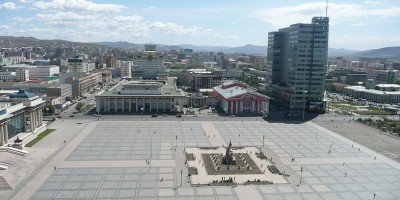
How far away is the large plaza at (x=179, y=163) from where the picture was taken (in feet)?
186

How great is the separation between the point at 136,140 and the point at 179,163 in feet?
70.2

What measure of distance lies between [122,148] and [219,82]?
117 metres

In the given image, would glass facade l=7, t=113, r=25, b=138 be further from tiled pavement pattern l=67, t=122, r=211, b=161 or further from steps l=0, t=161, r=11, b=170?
steps l=0, t=161, r=11, b=170

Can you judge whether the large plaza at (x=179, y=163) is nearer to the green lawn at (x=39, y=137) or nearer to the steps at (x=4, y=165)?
the green lawn at (x=39, y=137)

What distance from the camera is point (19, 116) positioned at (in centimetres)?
8944

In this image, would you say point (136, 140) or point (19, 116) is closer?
point (136, 140)

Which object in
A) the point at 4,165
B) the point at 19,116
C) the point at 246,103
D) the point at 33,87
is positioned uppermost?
the point at 33,87

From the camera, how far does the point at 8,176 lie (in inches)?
2402

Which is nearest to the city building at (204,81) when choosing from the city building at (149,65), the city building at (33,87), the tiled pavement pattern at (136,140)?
the city building at (149,65)

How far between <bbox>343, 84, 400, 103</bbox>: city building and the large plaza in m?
72.4

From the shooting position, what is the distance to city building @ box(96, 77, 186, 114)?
127 meters

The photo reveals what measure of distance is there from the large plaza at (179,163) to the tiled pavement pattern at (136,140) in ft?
0.66

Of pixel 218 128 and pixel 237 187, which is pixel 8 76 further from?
pixel 237 187

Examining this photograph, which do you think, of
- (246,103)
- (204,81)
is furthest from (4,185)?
(204,81)
